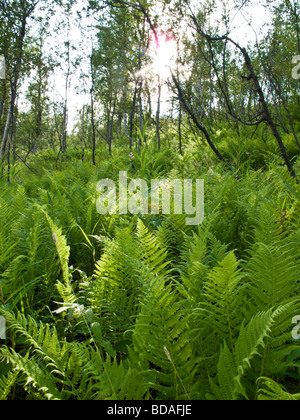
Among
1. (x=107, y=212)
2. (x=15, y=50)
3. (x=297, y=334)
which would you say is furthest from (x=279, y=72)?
(x=297, y=334)

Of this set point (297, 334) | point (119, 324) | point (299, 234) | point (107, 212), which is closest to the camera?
point (297, 334)

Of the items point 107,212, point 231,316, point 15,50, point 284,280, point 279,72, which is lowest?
point 231,316

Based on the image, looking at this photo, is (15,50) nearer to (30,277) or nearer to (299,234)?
Answer: (30,277)

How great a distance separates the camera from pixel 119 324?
1189 mm

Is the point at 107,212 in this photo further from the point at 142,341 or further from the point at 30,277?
the point at 142,341

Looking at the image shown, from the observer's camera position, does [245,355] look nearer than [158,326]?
Yes

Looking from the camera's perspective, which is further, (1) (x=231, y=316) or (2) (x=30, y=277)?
(2) (x=30, y=277)

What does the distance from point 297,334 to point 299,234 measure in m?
0.66

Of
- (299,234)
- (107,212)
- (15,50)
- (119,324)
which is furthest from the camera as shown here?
(15,50)

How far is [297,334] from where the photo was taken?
0.89 metres

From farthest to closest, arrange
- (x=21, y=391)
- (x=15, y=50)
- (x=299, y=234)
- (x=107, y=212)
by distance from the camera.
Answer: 1. (x=15, y=50)
2. (x=107, y=212)
3. (x=299, y=234)
4. (x=21, y=391)
